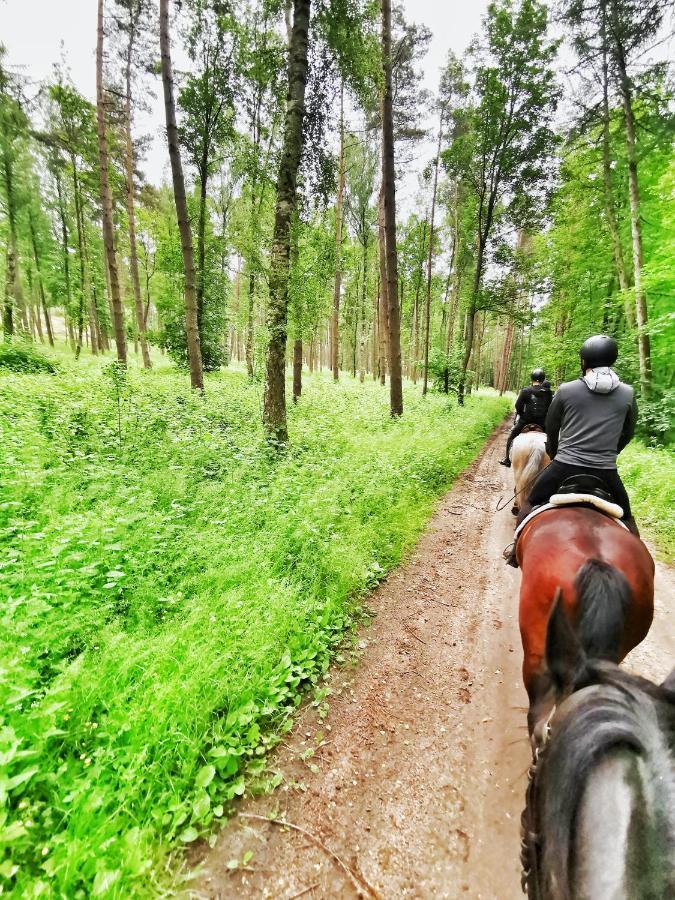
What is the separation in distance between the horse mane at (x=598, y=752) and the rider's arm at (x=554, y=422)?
2.66 meters

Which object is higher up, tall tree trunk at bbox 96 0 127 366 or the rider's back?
tall tree trunk at bbox 96 0 127 366

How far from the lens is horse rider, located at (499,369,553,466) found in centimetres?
718

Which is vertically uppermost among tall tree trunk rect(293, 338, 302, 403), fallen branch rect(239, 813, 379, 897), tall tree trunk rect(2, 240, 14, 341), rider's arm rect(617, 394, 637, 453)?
tall tree trunk rect(2, 240, 14, 341)

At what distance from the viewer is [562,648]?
1892 mm

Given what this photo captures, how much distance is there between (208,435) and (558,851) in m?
7.26

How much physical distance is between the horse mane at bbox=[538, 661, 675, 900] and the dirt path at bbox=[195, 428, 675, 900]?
48.7 inches

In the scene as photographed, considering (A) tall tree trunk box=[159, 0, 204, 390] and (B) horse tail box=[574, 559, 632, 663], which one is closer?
(B) horse tail box=[574, 559, 632, 663]

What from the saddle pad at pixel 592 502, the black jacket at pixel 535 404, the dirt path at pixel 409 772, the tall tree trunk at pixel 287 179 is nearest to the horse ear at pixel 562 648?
the dirt path at pixel 409 772

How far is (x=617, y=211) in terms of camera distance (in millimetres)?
14516

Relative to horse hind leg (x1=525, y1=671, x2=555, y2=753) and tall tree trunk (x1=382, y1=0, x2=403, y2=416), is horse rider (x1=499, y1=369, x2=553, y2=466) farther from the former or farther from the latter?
tall tree trunk (x1=382, y1=0, x2=403, y2=416)

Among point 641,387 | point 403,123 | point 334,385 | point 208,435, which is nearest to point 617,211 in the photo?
point 641,387

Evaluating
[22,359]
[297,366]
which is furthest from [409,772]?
[22,359]

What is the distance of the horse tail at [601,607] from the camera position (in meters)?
1.94

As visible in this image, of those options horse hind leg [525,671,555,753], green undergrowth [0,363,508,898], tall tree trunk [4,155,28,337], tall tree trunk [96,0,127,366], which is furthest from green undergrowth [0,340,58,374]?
horse hind leg [525,671,555,753]
